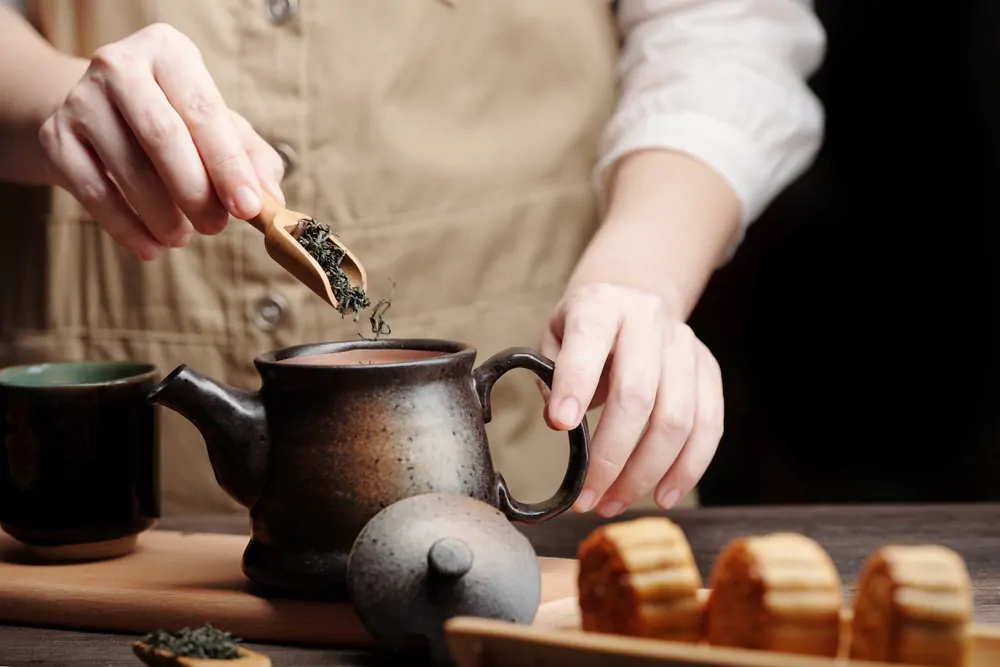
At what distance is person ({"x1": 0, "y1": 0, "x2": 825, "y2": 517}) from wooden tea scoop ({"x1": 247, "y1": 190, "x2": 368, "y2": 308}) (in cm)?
31

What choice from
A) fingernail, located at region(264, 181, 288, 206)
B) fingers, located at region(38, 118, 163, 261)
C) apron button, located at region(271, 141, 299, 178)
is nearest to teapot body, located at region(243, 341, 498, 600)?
fingernail, located at region(264, 181, 288, 206)

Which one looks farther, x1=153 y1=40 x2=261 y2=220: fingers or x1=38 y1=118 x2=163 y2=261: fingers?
x1=38 y1=118 x2=163 y2=261: fingers

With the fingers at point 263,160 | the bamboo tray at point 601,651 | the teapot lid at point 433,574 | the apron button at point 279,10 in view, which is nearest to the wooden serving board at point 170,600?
the teapot lid at point 433,574

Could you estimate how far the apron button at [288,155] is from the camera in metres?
1.58

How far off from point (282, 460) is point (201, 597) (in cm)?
14

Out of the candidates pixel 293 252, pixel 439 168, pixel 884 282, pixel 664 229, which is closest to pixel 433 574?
pixel 293 252

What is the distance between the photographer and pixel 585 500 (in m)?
1.14

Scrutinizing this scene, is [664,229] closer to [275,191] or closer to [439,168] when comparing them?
Result: [439,168]

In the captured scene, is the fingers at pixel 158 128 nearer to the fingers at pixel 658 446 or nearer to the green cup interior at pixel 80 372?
the green cup interior at pixel 80 372

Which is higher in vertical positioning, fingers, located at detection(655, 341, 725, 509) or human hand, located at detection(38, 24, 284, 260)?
human hand, located at detection(38, 24, 284, 260)

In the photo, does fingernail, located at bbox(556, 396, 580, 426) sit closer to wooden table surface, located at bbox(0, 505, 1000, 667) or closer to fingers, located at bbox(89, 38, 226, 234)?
wooden table surface, located at bbox(0, 505, 1000, 667)

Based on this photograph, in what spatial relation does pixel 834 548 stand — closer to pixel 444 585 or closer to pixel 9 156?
pixel 444 585

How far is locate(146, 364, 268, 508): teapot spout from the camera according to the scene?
3.28 feet

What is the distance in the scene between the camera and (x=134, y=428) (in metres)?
1.16
